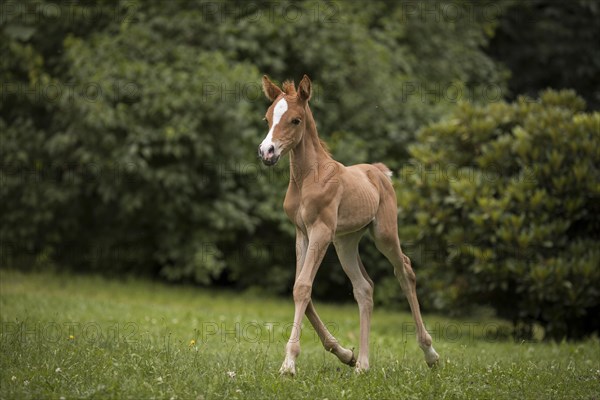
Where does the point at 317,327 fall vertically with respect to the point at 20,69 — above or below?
below

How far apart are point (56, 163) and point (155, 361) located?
8249 millimetres

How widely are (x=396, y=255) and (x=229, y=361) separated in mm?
1738

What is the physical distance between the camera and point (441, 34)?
17312mm

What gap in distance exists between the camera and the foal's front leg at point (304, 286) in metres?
5.79

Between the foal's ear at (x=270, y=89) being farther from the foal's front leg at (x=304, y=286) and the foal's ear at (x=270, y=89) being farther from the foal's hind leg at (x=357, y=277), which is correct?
the foal's hind leg at (x=357, y=277)

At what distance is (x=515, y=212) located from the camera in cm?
1027

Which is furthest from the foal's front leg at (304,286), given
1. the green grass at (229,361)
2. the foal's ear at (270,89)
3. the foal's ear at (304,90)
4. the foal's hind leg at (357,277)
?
the foal's ear at (270,89)

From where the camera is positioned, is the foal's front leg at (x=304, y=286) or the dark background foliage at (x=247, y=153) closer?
the foal's front leg at (x=304, y=286)

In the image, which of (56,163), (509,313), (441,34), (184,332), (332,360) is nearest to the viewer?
(332,360)

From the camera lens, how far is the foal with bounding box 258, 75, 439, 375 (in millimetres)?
5988

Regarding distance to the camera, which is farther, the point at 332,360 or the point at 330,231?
the point at 332,360

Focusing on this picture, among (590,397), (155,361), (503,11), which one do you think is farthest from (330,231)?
(503,11)

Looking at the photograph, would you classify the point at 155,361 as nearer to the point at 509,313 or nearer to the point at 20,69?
the point at 509,313

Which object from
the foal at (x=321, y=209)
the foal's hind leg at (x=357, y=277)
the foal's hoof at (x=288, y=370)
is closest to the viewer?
the foal's hoof at (x=288, y=370)
